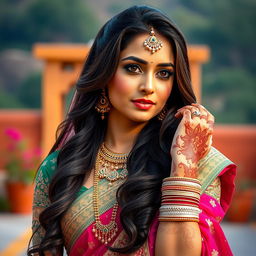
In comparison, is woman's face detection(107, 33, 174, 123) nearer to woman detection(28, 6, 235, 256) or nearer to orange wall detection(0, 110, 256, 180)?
woman detection(28, 6, 235, 256)

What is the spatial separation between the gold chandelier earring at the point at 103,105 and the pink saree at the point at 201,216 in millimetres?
246

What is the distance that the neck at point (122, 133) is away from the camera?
2.44 metres

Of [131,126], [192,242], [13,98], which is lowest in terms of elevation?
[192,242]

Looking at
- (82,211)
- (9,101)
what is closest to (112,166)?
(82,211)

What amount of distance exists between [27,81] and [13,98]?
89cm

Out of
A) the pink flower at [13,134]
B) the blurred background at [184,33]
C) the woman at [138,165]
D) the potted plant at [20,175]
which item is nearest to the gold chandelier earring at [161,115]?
the woman at [138,165]

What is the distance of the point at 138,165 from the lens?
2340 millimetres

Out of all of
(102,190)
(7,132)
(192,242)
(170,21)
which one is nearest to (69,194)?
(102,190)

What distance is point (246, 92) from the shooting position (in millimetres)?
27750

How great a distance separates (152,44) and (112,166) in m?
0.40

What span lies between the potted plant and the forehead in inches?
296

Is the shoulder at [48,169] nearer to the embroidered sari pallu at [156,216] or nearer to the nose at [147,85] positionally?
the embroidered sari pallu at [156,216]

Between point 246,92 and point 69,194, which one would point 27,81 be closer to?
point 246,92

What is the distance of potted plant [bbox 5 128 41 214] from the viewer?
9.84m
